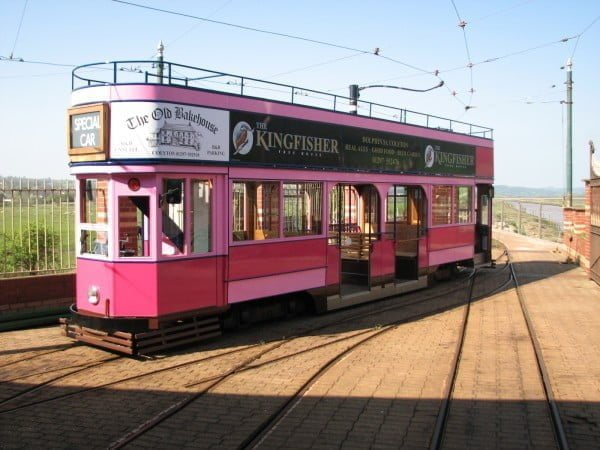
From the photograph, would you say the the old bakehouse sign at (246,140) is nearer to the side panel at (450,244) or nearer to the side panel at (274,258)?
the side panel at (274,258)

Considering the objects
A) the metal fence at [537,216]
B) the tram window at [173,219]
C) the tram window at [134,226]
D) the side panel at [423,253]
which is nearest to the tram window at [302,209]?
the tram window at [173,219]

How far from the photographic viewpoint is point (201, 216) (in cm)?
860

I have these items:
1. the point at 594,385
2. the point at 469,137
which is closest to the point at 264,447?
the point at 594,385

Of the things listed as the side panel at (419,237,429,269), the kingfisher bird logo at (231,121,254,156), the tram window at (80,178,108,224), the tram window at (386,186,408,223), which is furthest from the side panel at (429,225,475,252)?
the tram window at (80,178,108,224)

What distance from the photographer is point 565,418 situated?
234 inches

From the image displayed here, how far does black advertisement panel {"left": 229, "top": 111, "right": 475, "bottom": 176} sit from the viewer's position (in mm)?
9211

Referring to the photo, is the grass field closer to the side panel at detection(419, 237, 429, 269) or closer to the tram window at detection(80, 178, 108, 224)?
the tram window at detection(80, 178, 108, 224)

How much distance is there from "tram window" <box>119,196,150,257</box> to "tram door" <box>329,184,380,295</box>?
15.4 feet

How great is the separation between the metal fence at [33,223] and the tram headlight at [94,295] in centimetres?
285

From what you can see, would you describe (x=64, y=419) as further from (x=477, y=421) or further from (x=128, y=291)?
(x=477, y=421)

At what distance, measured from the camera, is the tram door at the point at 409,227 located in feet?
44.8

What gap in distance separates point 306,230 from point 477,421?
5215 mm

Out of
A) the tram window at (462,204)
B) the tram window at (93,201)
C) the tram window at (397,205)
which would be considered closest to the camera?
the tram window at (93,201)

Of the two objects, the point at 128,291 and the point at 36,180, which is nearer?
the point at 128,291
